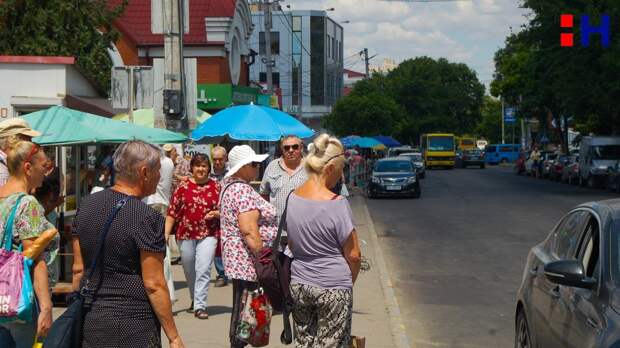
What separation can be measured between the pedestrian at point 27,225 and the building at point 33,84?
447 inches

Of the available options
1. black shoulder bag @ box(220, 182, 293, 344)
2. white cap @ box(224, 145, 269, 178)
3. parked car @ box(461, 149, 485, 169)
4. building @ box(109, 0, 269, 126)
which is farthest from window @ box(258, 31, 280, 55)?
black shoulder bag @ box(220, 182, 293, 344)

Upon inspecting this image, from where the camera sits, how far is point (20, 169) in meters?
5.61

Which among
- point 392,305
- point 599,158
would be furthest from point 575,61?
point 392,305

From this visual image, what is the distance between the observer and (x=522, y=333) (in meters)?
7.52

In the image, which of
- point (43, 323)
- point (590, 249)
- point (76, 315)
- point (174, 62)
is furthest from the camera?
point (174, 62)

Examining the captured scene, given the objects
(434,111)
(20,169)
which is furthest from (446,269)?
(434,111)

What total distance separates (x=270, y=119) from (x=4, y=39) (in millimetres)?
11257

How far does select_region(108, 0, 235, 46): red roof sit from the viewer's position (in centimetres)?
3241

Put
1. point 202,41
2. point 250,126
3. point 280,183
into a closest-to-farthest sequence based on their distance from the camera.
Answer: point 280,183 < point 250,126 < point 202,41

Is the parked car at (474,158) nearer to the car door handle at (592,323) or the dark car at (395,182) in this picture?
the dark car at (395,182)

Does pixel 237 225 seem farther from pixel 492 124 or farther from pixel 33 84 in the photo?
pixel 492 124

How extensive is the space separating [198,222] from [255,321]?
3.07m

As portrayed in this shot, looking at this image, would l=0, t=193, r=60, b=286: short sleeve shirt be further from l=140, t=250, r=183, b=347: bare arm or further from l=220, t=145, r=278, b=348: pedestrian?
l=220, t=145, r=278, b=348: pedestrian

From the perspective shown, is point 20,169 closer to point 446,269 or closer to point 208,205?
point 208,205
